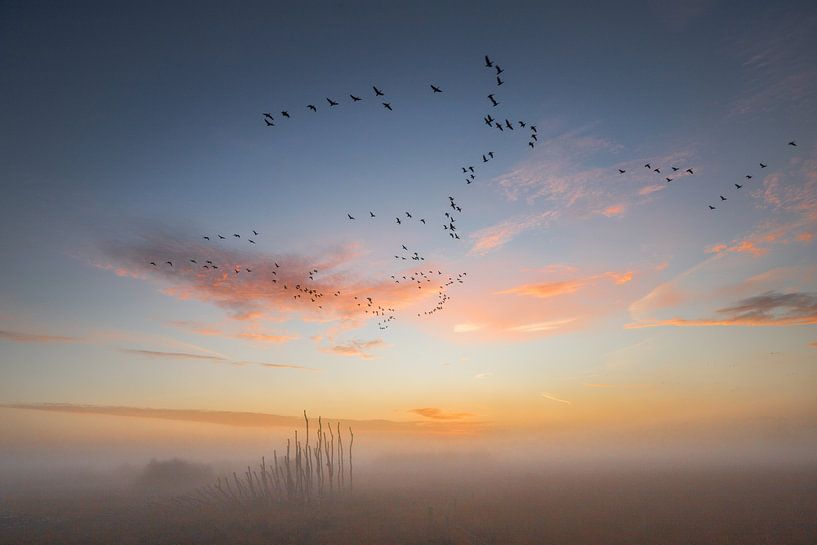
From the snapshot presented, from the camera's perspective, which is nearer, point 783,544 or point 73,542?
point 783,544

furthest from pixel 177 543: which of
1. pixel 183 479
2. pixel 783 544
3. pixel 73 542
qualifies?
pixel 183 479

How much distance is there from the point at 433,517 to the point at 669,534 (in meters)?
31.6

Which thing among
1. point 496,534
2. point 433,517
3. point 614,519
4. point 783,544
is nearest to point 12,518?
point 433,517

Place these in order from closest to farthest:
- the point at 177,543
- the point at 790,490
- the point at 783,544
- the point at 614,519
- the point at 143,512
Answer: the point at 783,544 → the point at 177,543 → the point at 614,519 → the point at 143,512 → the point at 790,490

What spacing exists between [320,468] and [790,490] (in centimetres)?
10437

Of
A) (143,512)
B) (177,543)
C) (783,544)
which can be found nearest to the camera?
(783,544)

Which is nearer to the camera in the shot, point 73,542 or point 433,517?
point 73,542

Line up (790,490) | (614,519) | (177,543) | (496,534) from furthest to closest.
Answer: (790,490), (614,519), (496,534), (177,543)

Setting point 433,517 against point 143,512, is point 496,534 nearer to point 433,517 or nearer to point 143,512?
point 433,517

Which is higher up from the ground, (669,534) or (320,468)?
(320,468)

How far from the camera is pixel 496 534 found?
157 feet

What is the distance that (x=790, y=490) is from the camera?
85.2m

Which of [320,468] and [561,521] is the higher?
[320,468]

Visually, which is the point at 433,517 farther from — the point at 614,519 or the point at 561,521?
the point at 614,519
